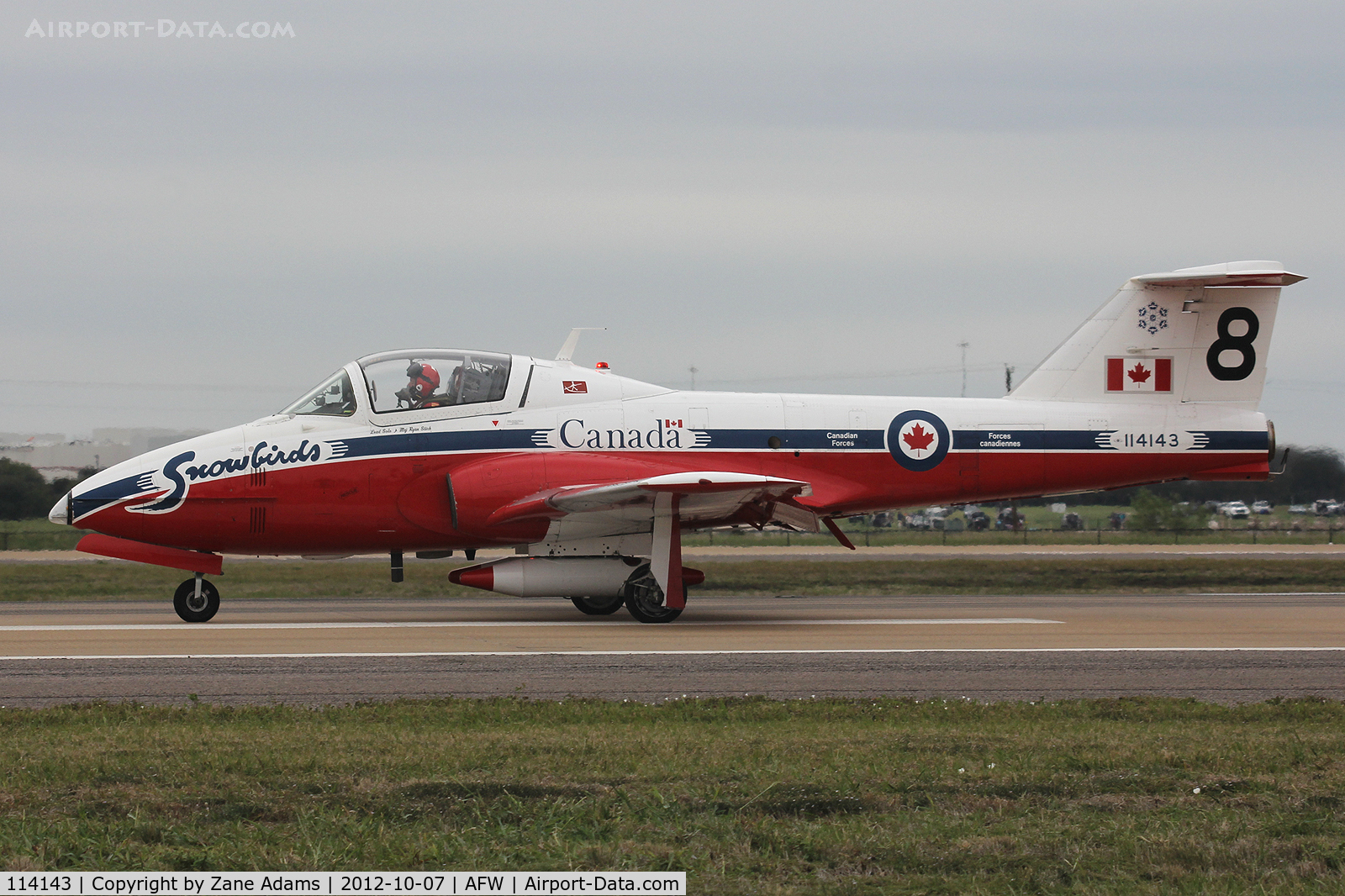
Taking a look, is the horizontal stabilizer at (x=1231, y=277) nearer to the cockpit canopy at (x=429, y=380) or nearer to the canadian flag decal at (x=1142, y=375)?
the canadian flag decal at (x=1142, y=375)

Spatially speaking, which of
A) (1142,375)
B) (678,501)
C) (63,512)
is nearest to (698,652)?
(678,501)

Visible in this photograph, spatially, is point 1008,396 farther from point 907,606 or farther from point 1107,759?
point 1107,759

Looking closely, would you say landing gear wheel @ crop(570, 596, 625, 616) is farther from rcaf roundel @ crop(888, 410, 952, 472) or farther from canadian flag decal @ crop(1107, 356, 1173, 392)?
canadian flag decal @ crop(1107, 356, 1173, 392)

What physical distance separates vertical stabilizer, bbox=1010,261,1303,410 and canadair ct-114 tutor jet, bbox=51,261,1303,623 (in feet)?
0.09

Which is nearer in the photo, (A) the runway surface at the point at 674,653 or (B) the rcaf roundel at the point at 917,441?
(A) the runway surface at the point at 674,653

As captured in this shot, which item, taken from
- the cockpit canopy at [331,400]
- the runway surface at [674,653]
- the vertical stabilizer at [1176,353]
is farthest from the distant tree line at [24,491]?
the vertical stabilizer at [1176,353]

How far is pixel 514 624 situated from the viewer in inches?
646

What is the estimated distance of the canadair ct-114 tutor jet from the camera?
16.2 m

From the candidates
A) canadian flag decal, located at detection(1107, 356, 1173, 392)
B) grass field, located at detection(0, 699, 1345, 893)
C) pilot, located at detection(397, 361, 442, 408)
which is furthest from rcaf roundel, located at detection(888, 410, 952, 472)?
grass field, located at detection(0, 699, 1345, 893)

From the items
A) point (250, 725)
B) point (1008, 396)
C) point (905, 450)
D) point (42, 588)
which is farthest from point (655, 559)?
point (42, 588)

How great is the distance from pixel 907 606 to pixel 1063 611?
7.60 feet

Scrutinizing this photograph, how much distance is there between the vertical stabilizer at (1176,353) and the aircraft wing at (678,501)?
169 inches

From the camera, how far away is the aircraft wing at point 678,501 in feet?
50.3

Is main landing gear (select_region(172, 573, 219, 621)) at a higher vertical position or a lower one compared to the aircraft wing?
lower
